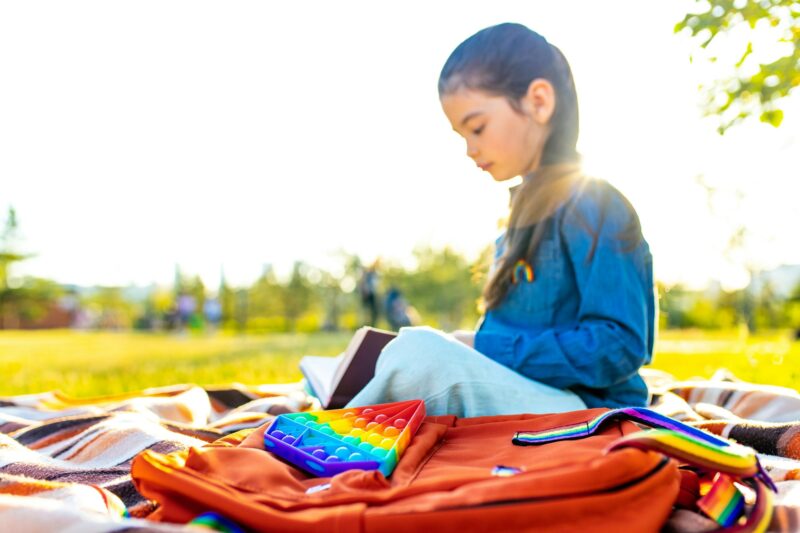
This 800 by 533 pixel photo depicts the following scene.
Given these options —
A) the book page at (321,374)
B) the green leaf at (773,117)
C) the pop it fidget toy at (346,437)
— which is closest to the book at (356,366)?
the book page at (321,374)

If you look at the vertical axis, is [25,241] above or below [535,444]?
below

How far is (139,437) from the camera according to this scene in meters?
1.76

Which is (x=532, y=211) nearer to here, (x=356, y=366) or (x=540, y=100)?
(x=540, y=100)

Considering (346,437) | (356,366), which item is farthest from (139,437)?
(346,437)

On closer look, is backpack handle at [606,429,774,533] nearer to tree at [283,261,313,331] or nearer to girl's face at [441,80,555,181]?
girl's face at [441,80,555,181]

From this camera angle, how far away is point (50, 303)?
34344 mm

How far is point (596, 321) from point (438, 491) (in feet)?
2.92

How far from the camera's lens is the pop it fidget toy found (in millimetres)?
1202

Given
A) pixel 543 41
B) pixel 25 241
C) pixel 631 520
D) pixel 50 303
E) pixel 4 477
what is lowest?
pixel 50 303

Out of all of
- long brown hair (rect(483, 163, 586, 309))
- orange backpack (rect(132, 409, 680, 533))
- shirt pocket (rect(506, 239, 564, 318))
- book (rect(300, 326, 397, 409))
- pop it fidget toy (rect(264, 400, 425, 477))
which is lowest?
book (rect(300, 326, 397, 409))

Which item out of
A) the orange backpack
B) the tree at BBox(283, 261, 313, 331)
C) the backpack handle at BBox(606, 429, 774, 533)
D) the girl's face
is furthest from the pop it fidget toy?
the tree at BBox(283, 261, 313, 331)

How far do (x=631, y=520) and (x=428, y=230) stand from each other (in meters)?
28.1

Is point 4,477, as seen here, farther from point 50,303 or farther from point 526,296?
point 50,303

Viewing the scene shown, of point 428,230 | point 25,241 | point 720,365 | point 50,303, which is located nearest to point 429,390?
point 720,365
